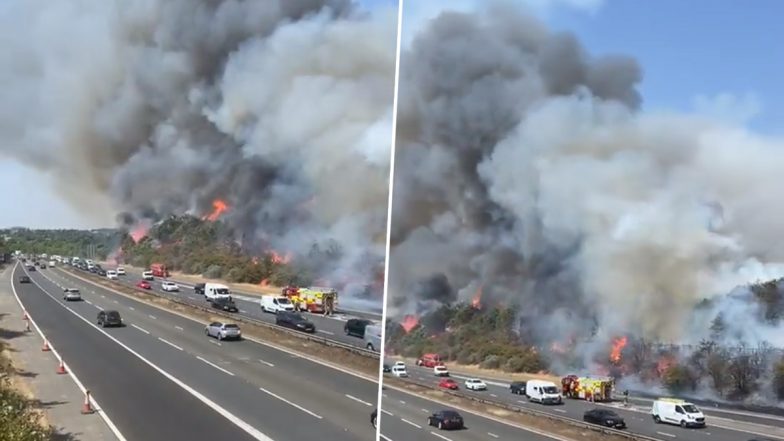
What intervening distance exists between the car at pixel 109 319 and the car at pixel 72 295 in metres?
0.11

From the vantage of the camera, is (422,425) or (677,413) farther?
(422,425)

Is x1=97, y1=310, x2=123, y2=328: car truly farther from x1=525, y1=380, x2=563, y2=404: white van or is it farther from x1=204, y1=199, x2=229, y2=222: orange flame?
x1=525, y1=380, x2=563, y2=404: white van

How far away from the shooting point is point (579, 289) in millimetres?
1295

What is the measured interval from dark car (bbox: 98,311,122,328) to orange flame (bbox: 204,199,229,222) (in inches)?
22.8

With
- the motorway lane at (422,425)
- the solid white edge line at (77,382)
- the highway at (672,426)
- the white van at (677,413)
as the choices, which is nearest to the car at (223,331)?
the solid white edge line at (77,382)

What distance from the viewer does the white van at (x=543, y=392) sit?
4.57 feet

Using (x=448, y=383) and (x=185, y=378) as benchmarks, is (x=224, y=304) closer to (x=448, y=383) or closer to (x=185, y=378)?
(x=185, y=378)

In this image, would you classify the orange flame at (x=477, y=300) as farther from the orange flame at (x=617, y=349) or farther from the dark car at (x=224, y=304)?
the dark car at (x=224, y=304)

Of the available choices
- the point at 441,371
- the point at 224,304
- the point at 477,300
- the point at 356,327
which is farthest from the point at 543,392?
the point at 224,304

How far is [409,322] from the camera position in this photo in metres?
1.88

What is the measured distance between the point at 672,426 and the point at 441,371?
0.69 metres

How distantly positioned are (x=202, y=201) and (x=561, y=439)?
1.73m

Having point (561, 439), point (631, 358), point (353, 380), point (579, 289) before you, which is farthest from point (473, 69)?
point (353, 380)

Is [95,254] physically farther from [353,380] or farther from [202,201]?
[353,380]
